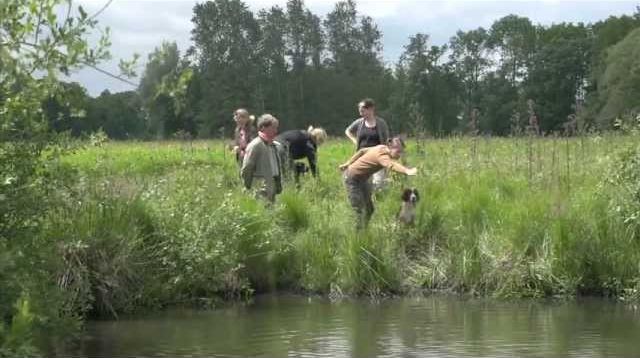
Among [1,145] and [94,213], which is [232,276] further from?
[1,145]

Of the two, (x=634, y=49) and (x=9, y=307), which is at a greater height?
(x=634, y=49)

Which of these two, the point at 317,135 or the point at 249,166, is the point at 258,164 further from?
the point at 317,135

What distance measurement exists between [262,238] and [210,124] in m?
72.4

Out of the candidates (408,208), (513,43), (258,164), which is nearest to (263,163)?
(258,164)

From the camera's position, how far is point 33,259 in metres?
7.88

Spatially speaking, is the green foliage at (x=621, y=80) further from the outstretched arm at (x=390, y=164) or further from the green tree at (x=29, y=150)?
the green tree at (x=29, y=150)

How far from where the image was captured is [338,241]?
1197cm

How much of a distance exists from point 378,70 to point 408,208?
94.3 m

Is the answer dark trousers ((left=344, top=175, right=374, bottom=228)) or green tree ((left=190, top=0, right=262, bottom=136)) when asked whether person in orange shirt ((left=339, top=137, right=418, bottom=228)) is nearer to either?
dark trousers ((left=344, top=175, right=374, bottom=228))

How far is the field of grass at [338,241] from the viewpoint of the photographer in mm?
10141

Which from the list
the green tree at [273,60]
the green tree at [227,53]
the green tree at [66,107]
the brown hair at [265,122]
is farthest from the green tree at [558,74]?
the green tree at [66,107]

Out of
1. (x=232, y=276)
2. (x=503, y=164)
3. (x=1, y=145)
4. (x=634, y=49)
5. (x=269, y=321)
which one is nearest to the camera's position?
(x=1, y=145)

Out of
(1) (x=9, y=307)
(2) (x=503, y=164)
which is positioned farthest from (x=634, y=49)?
(1) (x=9, y=307)

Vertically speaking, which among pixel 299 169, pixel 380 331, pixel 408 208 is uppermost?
pixel 299 169
